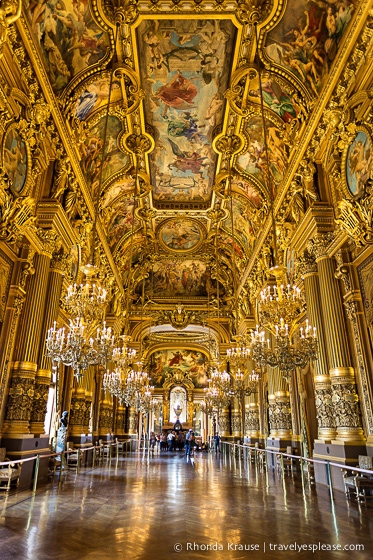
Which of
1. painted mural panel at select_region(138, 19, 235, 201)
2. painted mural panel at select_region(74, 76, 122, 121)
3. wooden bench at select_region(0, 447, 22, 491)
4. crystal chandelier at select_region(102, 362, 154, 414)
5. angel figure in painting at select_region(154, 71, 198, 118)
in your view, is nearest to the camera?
wooden bench at select_region(0, 447, 22, 491)

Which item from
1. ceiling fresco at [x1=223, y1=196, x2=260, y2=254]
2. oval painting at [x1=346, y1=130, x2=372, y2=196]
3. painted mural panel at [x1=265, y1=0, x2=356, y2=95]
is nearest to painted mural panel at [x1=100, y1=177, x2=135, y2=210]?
ceiling fresco at [x1=223, y1=196, x2=260, y2=254]

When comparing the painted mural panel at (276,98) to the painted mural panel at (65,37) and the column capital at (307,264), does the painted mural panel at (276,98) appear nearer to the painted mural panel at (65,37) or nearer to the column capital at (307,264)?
the column capital at (307,264)

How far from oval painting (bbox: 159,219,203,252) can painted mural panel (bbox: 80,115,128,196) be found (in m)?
5.26

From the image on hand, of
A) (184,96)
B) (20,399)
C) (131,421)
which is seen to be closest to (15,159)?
(20,399)

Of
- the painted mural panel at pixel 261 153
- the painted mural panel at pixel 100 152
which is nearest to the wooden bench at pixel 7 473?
the painted mural panel at pixel 100 152

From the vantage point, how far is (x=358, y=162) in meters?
7.92

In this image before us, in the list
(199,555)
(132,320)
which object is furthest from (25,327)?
(132,320)

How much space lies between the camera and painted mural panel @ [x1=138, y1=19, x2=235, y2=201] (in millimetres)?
9828

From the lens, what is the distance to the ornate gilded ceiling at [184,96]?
8.88 m

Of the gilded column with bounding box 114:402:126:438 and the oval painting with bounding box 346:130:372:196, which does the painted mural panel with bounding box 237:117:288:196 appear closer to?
the oval painting with bounding box 346:130:372:196

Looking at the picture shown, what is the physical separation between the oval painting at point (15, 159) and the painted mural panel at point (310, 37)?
6534 mm

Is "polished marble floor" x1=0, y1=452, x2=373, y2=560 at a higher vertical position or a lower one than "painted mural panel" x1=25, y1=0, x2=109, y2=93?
lower

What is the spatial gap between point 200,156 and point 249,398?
37.3ft

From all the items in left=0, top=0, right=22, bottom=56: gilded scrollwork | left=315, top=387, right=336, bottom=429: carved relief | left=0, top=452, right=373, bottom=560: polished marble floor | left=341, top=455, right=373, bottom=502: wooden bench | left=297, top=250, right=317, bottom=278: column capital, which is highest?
left=0, top=0, right=22, bottom=56: gilded scrollwork
